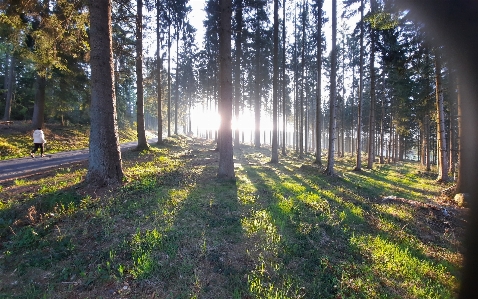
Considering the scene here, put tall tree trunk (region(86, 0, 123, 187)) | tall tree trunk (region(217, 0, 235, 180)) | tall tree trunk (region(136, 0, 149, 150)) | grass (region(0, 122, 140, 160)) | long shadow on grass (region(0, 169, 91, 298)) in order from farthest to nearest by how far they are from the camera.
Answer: tall tree trunk (region(136, 0, 149, 150)), grass (region(0, 122, 140, 160)), tall tree trunk (region(217, 0, 235, 180)), tall tree trunk (region(86, 0, 123, 187)), long shadow on grass (region(0, 169, 91, 298))

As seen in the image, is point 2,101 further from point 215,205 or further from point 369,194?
point 369,194

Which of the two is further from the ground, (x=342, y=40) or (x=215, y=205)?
(x=342, y=40)

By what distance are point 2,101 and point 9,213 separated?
26119 mm

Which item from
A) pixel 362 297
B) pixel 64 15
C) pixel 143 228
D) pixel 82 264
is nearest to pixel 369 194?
pixel 362 297

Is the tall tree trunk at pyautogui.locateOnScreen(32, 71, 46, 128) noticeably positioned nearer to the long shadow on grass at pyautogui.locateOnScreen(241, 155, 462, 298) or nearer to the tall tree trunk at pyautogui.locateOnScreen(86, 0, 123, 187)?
the tall tree trunk at pyautogui.locateOnScreen(86, 0, 123, 187)

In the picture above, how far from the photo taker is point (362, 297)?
312cm

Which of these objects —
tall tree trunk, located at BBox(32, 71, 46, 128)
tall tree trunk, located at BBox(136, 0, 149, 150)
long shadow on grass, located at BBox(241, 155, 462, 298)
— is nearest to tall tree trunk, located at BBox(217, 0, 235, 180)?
long shadow on grass, located at BBox(241, 155, 462, 298)

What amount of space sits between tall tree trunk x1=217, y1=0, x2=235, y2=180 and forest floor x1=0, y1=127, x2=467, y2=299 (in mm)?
2179

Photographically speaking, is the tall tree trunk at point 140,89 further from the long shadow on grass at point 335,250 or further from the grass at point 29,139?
the long shadow on grass at point 335,250

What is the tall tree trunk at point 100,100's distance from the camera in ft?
21.9

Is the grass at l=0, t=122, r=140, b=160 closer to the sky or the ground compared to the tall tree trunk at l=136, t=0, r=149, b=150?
closer to the ground

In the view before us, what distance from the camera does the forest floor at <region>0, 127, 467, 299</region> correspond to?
320cm

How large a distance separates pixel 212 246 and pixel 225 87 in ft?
21.6

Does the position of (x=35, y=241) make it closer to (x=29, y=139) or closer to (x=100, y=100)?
(x=100, y=100)
